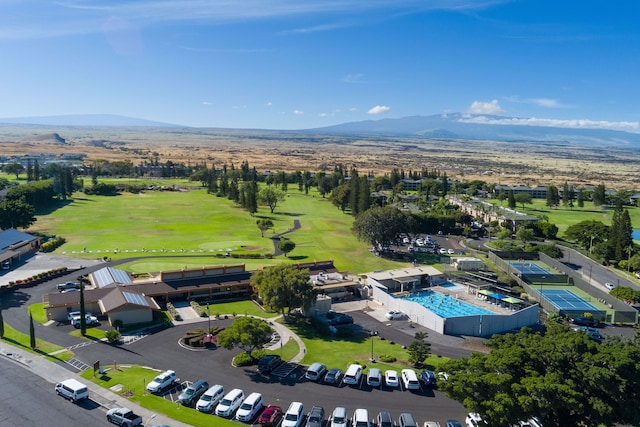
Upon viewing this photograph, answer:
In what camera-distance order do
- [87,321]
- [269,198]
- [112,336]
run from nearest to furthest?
[112,336], [87,321], [269,198]

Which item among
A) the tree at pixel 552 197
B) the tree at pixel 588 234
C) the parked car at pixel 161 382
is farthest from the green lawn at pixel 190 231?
the tree at pixel 552 197

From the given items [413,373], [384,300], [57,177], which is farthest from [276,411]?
[57,177]

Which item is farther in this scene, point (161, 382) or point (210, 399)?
point (161, 382)

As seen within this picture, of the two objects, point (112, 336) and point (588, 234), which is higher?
point (588, 234)

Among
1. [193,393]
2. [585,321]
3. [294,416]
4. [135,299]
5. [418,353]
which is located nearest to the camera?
[294,416]

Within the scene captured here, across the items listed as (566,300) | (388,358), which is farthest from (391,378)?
(566,300)

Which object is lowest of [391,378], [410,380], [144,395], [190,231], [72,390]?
[190,231]

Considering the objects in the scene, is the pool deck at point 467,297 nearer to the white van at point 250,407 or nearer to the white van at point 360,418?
the white van at point 360,418

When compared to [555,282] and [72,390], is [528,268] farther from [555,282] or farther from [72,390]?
[72,390]
